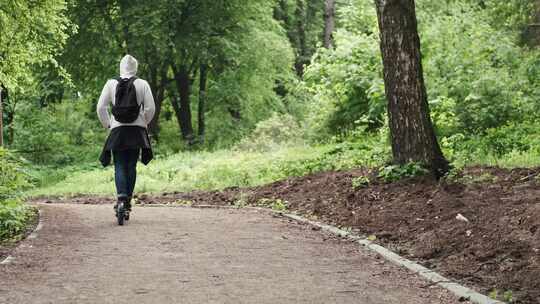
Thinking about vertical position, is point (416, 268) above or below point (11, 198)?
below

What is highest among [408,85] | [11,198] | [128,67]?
[128,67]

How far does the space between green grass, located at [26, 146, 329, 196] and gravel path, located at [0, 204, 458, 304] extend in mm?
7089

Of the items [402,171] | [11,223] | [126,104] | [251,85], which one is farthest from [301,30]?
[11,223]

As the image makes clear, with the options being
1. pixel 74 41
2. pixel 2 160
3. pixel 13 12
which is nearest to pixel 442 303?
pixel 2 160

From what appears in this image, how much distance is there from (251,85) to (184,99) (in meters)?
2.98

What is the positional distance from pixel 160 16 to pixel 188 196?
48.1 feet

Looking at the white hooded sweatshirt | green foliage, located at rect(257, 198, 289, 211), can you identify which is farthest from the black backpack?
green foliage, located at rect(257, 198, 289, 211)

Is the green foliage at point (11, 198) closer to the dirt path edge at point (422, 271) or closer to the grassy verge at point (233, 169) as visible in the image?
the dirt path edge at point (422, 271)

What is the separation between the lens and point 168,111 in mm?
40062

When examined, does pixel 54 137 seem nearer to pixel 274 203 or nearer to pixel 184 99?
pixel 184 99

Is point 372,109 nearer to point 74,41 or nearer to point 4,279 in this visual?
point 4,279

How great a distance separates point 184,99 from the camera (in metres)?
33.2

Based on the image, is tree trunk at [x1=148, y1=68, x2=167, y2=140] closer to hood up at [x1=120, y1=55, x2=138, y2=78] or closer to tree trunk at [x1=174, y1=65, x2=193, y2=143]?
tree trunk at [x1=174, y1=65, x2=193, y2=143]

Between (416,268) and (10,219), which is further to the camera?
(10,219)
